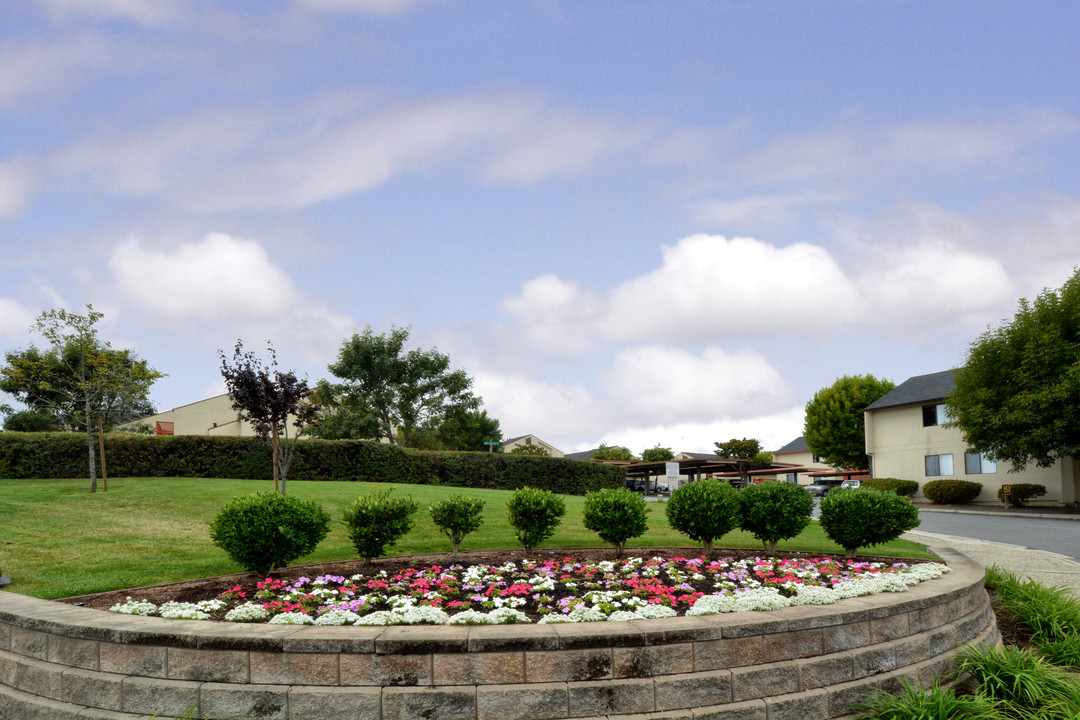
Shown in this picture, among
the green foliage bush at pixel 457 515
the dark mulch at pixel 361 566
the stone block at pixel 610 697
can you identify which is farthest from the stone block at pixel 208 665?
the green foliage bush at pixel 457 515

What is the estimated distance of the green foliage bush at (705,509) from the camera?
30.3 ft

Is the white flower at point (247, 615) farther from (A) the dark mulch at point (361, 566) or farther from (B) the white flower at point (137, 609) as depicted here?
(A) the dark mulch at point (361, 566)

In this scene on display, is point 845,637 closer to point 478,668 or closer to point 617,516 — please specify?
point 478,668

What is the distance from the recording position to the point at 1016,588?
8414 millimetres

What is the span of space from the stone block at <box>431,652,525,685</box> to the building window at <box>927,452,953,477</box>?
36.3 m

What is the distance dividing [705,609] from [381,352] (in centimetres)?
3782

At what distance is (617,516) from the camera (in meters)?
9.24

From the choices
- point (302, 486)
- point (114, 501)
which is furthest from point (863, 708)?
point (302, 486)

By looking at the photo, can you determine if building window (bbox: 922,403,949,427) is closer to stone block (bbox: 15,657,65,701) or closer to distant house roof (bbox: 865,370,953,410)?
distant house roof (bbox: 865,370,953,410)

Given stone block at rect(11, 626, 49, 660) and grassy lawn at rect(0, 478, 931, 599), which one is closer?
stone block at rect(11, 626, 49, 660)

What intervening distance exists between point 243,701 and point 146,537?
8.00 metres

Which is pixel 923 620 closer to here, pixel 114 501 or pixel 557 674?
pixel 557 674

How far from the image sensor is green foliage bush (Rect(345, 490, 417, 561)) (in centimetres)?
831

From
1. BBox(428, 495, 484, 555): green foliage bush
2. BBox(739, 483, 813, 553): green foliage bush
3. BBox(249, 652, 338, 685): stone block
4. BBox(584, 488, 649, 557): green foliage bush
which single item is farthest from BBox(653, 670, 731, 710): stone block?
BBox(739, 483, 813, 553): green foliage bush
